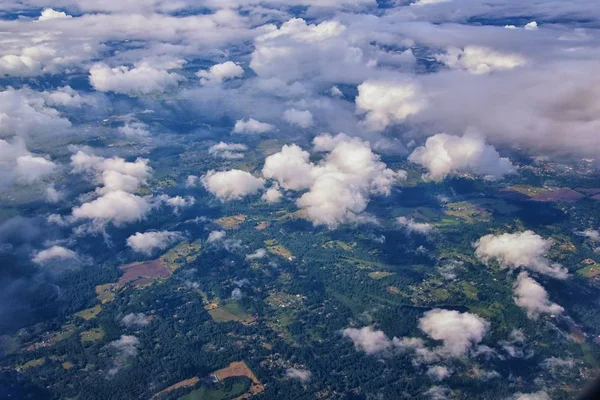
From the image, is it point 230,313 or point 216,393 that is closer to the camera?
point 216,393

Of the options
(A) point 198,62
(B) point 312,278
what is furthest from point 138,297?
(A) point 198,62

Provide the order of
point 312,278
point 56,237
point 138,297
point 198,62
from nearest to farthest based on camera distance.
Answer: point 138,297
point 312,278
point 56,237
point 198,62

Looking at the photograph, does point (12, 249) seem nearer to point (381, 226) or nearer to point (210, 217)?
point (210, 217)

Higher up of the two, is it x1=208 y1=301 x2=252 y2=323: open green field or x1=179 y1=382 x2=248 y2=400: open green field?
x1=179 y1=382 x2=248 y2=400: open green field

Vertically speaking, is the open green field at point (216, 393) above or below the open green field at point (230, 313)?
above

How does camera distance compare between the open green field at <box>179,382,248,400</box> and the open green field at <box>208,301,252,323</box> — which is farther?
the open green field at <box>208,301,252,323</box>

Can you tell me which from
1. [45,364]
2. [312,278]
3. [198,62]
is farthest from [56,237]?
[198,62]

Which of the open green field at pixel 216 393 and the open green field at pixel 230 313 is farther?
the open green field at pixel 230 313

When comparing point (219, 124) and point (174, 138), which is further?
point (219, 124)

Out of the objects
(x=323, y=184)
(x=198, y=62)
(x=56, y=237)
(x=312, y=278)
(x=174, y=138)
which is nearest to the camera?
(x=312, y=278)

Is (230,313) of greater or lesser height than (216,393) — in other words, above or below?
below
